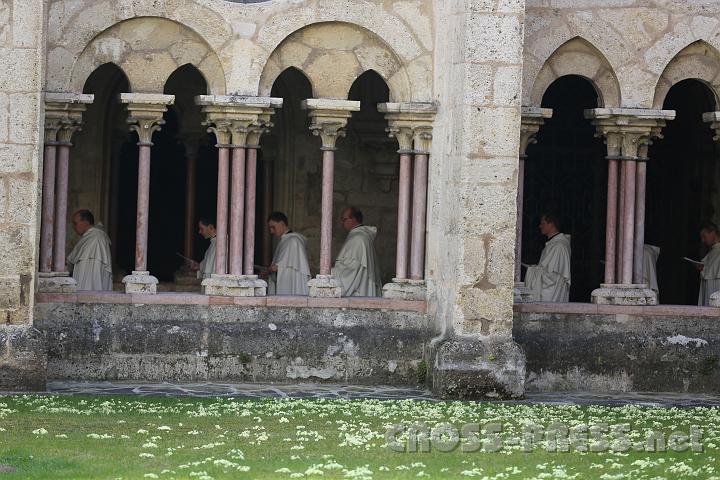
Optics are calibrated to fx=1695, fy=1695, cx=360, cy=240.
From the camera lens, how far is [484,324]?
15625mm

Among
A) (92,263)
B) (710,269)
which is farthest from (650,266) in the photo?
(92,263)

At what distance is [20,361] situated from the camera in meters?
15.0

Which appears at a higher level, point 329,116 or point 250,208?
point 329,116

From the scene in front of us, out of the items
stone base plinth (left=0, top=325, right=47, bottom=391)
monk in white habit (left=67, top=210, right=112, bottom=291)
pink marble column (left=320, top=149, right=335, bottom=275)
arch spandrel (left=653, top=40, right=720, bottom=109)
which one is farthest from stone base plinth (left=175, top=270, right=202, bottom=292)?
arch spandrel (left=653, top=40, right=720, bottom=109)

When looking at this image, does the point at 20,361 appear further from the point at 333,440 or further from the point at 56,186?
the point at 333,440

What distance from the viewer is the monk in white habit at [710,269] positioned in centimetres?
1844

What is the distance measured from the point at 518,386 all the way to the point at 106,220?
21.5 ft

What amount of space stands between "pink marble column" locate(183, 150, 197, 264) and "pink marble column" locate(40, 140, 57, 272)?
400 cm

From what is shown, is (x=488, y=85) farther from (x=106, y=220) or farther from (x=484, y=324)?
(x=106, y=220)

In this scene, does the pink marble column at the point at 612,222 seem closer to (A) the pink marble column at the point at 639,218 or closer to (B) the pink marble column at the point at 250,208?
(A) the pink marble column at the point at 639,218

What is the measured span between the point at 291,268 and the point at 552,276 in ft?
9.13

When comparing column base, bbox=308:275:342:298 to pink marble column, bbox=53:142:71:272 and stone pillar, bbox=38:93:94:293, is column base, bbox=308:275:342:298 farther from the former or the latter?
pink marble column, bbox=53:142:71:272

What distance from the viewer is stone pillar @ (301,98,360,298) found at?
661 inches

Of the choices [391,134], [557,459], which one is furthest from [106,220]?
[557,459]
